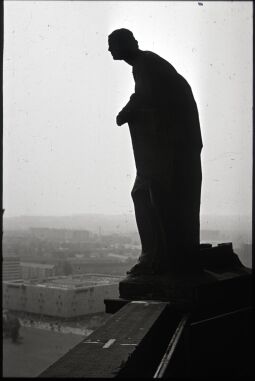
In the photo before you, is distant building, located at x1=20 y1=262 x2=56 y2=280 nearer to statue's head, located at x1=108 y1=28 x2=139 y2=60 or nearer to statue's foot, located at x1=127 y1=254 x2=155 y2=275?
statue's foot, located at x1=127 y1=254 x2=155 y2=275

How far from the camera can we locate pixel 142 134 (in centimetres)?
304

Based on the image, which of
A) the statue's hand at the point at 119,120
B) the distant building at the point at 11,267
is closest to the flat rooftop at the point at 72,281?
the distant building at the point at 11,267

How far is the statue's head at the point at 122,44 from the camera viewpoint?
3020 mm

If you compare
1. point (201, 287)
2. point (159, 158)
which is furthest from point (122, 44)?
point (201, 287)

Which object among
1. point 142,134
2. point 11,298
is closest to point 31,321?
point 11,298

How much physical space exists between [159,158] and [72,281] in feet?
5.39

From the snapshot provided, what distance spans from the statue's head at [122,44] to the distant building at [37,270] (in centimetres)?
202

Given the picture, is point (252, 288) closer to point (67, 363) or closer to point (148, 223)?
point (148, 223)

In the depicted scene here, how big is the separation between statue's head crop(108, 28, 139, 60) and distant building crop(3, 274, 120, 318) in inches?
60.9

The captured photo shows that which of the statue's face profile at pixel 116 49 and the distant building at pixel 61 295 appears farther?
the distant building at pixel 61 295

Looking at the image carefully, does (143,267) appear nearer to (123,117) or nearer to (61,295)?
(123,117)

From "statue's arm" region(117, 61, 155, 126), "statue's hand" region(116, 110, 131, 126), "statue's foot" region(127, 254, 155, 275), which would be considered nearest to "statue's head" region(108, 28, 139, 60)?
"statue's arm" region(117, 61, 155, 126)

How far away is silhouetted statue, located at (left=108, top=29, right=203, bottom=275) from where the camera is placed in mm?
2982

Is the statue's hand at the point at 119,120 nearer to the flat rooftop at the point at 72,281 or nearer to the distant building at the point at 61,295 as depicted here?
the distant building at the point at 61,295
